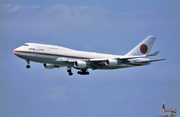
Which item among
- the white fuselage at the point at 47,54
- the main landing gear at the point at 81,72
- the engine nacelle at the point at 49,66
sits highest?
the white fuselage at the point at 47,54

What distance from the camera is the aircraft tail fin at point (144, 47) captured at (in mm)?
159875

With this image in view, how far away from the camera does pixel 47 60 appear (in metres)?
143

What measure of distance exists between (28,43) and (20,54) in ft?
11.3

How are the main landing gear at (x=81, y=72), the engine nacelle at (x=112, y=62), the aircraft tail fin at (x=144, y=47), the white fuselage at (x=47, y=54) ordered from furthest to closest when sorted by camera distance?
the aircraft tail fin at (x=144, y=47) < the main landing gear at (x=81, y=72) < the engine nacelle at (x=112, y=62) < the white fuselage at (x=47, y=54)

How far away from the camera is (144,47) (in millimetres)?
161250

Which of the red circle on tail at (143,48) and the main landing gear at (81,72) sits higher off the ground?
the red circle on tail at (143,48)

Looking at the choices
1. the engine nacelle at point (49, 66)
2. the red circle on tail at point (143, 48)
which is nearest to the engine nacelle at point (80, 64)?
the engine nacelle at point (49, 66)

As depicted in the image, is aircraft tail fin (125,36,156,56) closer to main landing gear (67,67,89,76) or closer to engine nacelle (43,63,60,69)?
main landing gear (67,67,89,76)

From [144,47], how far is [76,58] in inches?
854

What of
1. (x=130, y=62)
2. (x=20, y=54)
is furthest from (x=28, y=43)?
(x=130, y=62)

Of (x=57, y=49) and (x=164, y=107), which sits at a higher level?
(x=57, y=49)

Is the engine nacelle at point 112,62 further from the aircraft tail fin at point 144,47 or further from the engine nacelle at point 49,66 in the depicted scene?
the engine nacelle at point 49,66

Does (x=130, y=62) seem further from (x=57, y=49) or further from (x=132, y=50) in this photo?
(x=57, y=49)

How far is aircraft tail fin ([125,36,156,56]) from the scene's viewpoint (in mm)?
159875
